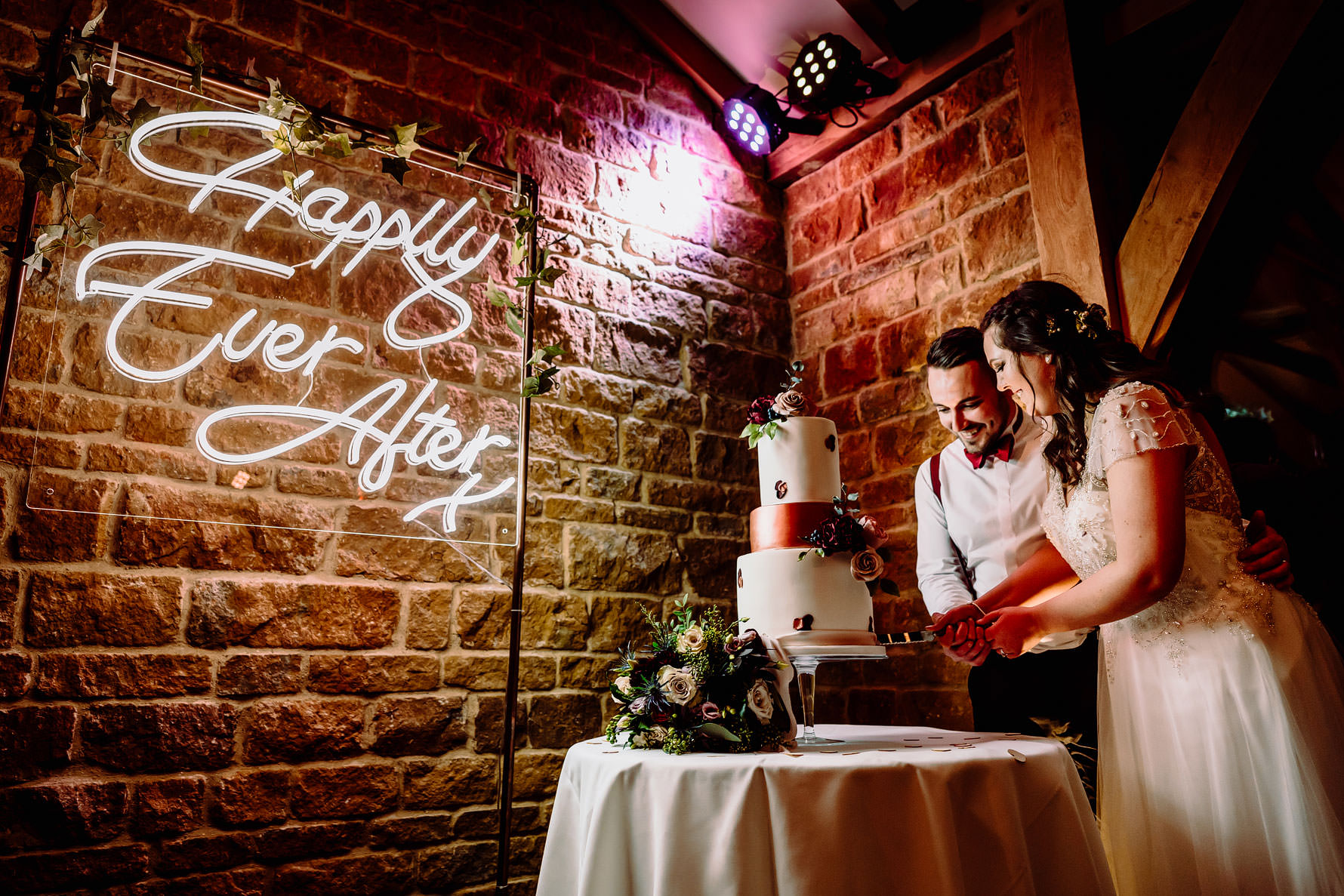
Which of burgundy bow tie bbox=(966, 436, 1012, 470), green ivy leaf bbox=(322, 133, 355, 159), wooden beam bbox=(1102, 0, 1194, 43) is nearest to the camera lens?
green ivy leaf bbox=(322, 133, 355, 159)

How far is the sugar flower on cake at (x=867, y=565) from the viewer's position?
1913 mm

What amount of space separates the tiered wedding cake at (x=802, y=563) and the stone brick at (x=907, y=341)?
1.57 m

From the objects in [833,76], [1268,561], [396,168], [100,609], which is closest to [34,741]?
[100,609]

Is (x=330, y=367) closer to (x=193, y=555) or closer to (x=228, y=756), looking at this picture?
(x=193, y=555)

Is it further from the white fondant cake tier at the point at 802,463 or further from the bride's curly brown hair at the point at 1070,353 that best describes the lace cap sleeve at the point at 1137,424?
the white fondant cake tier at the point at 802,463

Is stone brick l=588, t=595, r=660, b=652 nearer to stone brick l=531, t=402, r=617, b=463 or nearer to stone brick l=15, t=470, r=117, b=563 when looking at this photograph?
stone brick l=531, t=402, r=617, b=463

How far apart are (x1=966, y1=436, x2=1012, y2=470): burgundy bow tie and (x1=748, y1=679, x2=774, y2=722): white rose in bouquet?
1.46 meters

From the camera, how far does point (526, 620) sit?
318cm

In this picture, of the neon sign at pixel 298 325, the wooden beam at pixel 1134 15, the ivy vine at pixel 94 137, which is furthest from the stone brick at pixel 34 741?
the wooden beam at pixel 1134 15

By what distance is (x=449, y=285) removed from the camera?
127 inches

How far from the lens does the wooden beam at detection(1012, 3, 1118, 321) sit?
2.95m

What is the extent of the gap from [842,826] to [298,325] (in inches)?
96.4

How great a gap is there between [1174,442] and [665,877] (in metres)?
1.37

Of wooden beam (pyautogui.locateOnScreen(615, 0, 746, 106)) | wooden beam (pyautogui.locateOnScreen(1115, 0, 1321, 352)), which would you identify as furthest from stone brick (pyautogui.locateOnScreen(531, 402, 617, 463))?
wooden beam (pyautogui.locateOnScreen(1115, 0, 1321, 352))
